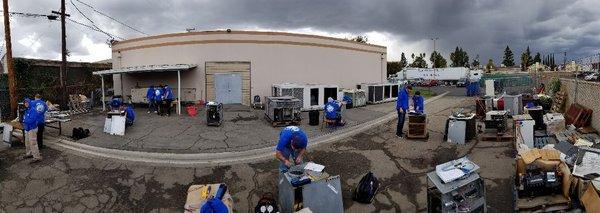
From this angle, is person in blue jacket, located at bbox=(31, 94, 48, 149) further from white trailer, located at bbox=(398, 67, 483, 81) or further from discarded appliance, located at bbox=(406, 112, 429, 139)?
white trailer, located at bbox=(398, 67, 483, 81)

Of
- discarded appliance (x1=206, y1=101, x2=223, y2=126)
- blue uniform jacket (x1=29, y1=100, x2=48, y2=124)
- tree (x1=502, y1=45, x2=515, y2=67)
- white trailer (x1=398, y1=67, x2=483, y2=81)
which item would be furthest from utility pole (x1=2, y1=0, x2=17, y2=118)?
tree (x1=502, y1=45, x2=515, y2=67)

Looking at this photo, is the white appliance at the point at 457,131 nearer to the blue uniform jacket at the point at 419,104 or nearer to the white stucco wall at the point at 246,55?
the blue uniform jacket at the point at 419,104

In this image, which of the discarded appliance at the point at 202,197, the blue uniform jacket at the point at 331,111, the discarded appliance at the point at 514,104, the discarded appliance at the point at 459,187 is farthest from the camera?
the discarded appliance at the point at 514,104

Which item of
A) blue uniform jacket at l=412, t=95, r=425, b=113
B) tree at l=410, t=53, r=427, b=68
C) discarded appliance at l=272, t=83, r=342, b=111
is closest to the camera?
blue uniform jacket at l=412, t=95, r=425, b=113

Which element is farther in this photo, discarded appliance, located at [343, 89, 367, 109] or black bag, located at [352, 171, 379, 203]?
discarded appliance, located at [343, 89, 367, 109]

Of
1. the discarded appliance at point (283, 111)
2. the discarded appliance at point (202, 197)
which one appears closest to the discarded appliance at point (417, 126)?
the discarded appliance at point (283, 111)

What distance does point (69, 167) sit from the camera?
970 cm

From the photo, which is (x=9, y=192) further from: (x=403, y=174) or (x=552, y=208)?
(x=552, y=208)

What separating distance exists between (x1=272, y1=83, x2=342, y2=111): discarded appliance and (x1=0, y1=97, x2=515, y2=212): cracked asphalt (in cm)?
796

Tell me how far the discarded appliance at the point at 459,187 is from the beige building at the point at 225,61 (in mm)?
16347

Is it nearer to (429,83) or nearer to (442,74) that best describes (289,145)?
(429,83)

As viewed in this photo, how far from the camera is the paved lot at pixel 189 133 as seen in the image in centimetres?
1141

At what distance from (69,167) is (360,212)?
314 inches

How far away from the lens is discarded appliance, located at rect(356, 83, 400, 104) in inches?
943
